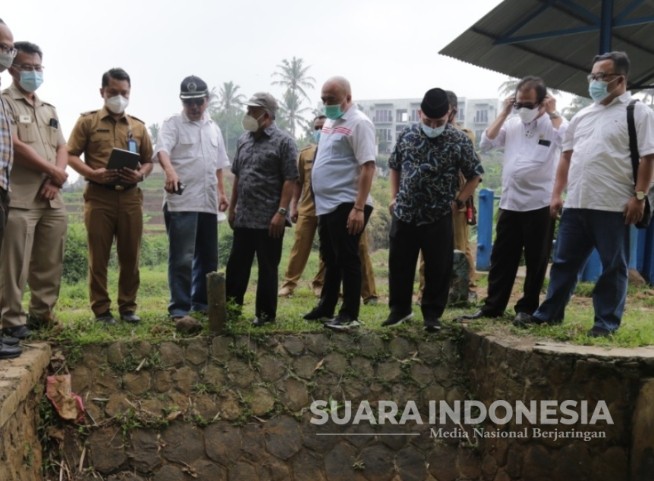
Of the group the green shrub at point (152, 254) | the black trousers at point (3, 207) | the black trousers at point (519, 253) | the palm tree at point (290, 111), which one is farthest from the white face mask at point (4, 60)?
the palm tree at point (290, 111)

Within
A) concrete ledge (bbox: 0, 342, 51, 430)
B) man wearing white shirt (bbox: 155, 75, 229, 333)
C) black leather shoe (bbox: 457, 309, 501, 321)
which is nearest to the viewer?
concrete ledge (bbox: 0, 342, 51, 430)

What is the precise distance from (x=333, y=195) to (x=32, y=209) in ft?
7.14

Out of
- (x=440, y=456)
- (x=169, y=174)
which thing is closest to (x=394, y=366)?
(x=440, y=456)

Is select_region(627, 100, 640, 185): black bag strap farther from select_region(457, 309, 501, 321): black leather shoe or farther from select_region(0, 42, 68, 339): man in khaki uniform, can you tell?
select_region(0, 42, 68, 339): man in khaki uniform

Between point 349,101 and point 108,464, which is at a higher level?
point 349,101

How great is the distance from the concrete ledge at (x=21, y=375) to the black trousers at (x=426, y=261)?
2646mm

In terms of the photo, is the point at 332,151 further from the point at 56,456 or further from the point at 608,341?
the point at 56,456

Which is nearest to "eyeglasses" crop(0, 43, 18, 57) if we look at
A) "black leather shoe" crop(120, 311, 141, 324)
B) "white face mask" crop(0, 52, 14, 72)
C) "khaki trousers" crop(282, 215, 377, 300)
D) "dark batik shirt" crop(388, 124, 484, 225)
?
"white face mask" crop(0, 52, 14, 72)

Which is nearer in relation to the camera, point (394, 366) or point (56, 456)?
point (56, 456)

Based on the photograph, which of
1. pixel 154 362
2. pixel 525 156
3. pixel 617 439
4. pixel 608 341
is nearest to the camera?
pixel 617 439

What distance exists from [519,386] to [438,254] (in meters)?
1.15

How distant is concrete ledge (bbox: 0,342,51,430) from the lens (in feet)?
11.7

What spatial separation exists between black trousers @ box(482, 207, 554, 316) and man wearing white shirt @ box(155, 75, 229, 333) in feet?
7.92

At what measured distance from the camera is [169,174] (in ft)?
17.0
